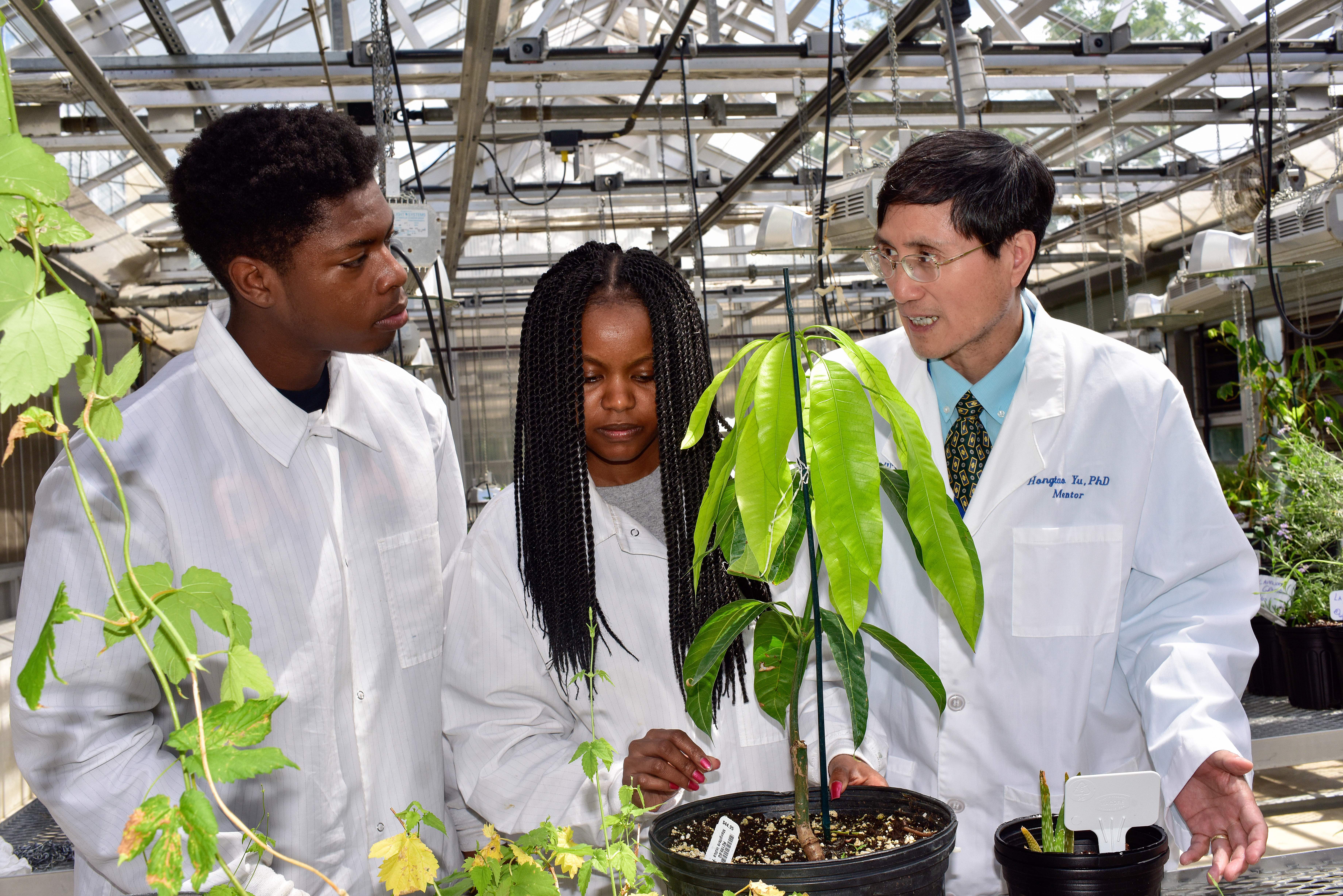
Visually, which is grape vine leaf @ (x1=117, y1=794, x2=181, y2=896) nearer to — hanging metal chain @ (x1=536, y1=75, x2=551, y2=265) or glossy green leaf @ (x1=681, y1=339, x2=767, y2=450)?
glossy green leaf @ (x1=681, y1=339, x2=767, y2=450)

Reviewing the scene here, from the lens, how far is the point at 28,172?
390mm

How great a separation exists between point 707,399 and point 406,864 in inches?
16.0

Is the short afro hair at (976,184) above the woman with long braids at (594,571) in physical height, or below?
above

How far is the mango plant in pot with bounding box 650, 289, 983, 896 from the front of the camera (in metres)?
0.66

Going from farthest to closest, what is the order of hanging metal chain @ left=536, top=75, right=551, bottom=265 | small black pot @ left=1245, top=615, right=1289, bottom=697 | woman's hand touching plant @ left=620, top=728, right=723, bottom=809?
hanging metal chain @ left=536, top=75, right=551, bottom=265, small black pot @ left=1245, top=615, right=1289, bottom=697, woman's hand touching plant @ left=620, top=728, right=723, bottom=809

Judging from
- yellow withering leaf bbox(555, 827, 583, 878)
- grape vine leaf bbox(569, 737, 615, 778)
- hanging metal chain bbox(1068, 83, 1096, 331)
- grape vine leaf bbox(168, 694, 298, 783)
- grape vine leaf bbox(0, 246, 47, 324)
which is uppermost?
hanging metal chain bbox(1068, 83, 1096, 331)

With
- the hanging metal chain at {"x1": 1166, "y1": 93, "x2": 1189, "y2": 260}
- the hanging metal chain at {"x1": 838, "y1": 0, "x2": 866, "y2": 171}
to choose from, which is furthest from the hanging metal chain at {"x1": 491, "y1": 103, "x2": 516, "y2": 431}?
the hanging metal chain at {"x1": 1166, "y1": 93, "x2": 1189, "y2": 260}

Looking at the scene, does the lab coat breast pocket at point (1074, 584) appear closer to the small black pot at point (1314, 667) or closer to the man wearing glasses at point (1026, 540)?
the man wearing glasses at point (1026, 540)

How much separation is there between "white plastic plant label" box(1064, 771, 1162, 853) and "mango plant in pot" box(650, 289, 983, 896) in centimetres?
10

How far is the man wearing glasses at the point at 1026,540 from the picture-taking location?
1.28 m

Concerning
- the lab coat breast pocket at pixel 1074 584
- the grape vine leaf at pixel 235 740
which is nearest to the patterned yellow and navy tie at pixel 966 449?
the lab coat breast pocket at pixel 1074 584

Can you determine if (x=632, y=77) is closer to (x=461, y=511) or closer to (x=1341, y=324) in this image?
(x=461, y=511)

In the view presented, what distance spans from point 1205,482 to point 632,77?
3663mm

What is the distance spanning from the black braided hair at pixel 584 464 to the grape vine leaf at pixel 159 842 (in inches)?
30.5
